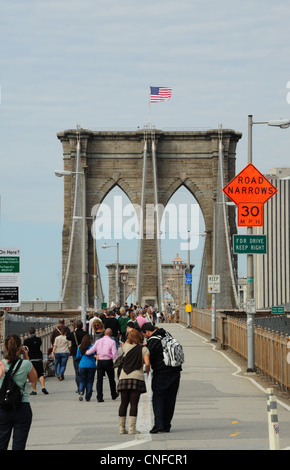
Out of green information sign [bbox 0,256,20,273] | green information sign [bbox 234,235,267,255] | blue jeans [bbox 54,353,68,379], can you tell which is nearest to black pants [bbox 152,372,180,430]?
green information sign [bbox 0,256,20,273]

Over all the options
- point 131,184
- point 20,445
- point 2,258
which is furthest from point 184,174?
point 20,445

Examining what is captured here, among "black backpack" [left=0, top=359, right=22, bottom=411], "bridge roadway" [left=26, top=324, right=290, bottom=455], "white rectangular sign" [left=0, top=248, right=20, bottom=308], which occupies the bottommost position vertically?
"bridge roadway" [left=26, top=324, right=290, bottom=455]

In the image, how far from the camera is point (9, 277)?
770 inches

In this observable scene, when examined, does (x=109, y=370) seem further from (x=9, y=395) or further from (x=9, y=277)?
(x=9, y=395)

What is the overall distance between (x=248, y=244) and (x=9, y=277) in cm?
730

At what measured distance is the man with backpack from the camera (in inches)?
555

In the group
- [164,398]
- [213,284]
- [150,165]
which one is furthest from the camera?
[150,165]

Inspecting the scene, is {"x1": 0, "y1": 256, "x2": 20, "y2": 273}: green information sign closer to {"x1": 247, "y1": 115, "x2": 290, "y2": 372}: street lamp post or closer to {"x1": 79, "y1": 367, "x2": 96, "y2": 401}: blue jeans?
{"x1": 79, "y1": 367, "x2": 96, "y2": 401}: blue jeans

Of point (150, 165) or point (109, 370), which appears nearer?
point (109, 370)

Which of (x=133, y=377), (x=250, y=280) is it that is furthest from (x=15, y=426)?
(x=250, y=280)

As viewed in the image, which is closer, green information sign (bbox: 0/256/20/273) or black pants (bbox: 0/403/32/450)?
black pants (bbox: 0/403/32/450)

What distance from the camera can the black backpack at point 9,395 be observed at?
9766 mm

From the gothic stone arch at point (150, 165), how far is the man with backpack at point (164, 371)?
89.2 m

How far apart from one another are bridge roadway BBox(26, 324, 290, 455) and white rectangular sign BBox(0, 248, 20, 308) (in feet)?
6.92
